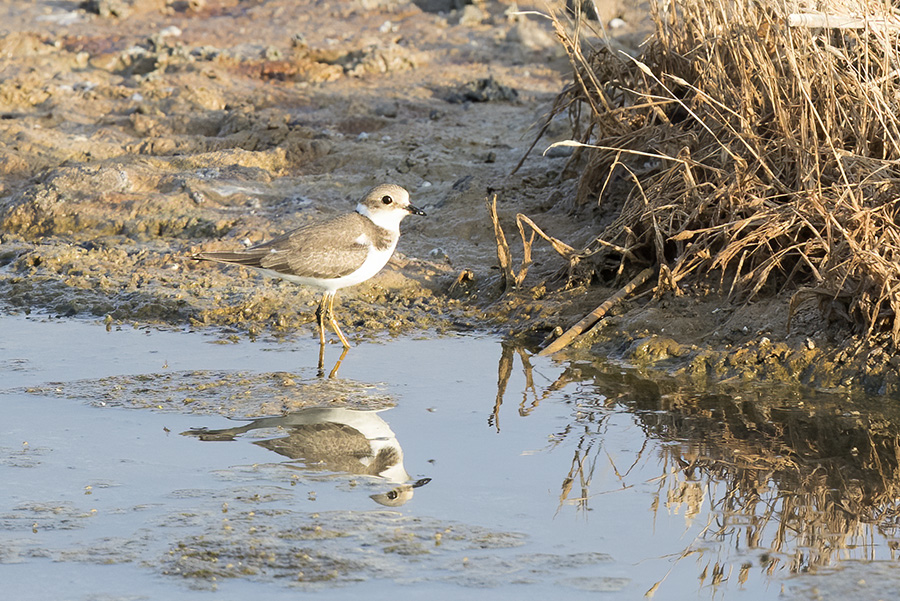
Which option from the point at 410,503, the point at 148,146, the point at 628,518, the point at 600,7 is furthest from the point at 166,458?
the point at 600,7

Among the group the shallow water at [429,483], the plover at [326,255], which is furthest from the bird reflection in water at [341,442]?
the plover at [326,255]

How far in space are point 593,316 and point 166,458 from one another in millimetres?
2891

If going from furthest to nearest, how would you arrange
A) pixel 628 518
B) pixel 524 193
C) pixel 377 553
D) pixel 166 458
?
pixel 524 193 → pixel 166 458 → pixel 628 518 → pixel 377 553

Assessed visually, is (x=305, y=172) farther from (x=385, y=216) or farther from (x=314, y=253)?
(x=314, y=253)

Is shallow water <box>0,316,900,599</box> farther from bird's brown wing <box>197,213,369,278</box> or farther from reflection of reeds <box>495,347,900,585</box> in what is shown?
bird's brown wing <box>197,213,369,278</box>

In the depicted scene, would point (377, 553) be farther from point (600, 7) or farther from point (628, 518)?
point (600, 7)

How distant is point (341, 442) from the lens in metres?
5.18

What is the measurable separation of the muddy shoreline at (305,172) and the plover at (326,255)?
1.43 feet

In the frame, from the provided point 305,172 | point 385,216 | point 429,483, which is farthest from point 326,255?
point 305,172

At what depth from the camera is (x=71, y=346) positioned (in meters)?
6.71

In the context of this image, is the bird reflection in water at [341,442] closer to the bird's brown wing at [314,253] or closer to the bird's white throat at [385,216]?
the bird's brown wing at [314,253]

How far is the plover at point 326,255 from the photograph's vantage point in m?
6.69

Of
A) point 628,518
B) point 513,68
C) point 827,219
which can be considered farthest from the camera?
point 513,68

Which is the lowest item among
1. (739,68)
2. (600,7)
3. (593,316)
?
(593,316)
